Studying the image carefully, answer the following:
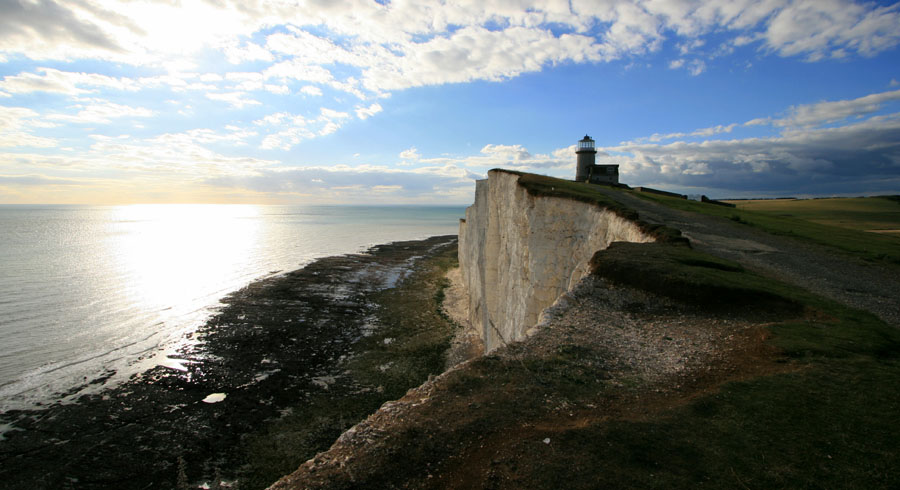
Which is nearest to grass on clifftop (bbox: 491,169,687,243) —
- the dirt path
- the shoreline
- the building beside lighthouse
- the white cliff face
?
the white cliff face

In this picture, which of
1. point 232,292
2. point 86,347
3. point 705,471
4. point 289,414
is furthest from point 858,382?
point 232,292

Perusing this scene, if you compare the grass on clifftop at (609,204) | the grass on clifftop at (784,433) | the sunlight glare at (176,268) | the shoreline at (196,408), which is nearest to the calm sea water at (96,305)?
the sunlight glare at (176,268)

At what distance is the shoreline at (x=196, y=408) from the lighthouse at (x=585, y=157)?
2524cm

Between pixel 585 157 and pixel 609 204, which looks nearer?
pixel 609 204

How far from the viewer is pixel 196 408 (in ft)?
51.1

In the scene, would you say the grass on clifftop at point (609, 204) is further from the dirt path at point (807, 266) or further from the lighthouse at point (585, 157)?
the lighthouse at point (585, 157)

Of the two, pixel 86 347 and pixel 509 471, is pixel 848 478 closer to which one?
pixel 509 471

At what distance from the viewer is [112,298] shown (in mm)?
30328

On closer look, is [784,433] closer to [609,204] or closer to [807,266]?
[807,266]

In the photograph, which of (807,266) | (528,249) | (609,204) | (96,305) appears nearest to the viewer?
(807,266)

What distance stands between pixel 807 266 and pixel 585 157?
3029 cm

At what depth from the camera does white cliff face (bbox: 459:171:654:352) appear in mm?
16656

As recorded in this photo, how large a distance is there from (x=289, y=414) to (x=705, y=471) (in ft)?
48.6

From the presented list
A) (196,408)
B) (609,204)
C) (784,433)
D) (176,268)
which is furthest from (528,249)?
(176,268)
